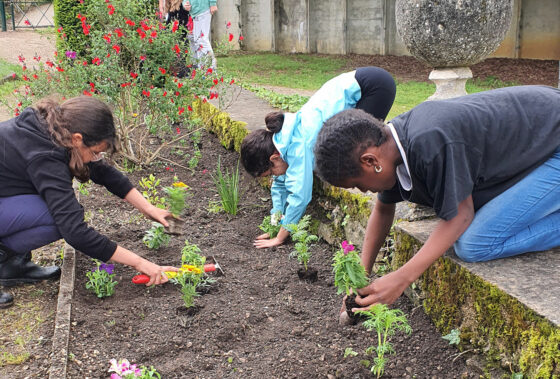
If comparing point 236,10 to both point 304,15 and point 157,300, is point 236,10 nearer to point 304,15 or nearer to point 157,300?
point 304,15

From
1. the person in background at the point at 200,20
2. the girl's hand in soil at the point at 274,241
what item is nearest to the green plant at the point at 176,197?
the girl's hand in soil at the point at 274,241

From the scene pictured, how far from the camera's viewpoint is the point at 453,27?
5.26 metres

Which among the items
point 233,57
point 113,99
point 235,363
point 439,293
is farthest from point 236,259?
point 233,57

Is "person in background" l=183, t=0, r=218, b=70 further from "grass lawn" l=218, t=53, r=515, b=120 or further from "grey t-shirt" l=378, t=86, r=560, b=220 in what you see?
"grey t-shirt" l=378, t=86, r=560, b=220

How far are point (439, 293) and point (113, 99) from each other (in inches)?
143

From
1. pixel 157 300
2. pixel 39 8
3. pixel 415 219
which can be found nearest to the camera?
pixel 415 219

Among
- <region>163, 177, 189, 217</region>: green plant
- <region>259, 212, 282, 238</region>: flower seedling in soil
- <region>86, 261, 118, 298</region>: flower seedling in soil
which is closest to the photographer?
<region>86, 261, 118, 298</region>: flower seedling in soil

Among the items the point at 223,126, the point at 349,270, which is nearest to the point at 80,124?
the point at 349,270

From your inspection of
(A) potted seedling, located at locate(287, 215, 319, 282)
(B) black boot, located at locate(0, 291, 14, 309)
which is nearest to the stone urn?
(A) potted seedling, located at locate(287, 215, 319, 282)

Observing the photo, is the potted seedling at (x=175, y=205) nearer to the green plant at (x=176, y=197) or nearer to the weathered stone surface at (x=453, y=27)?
the green plant at (x=176, y=197)

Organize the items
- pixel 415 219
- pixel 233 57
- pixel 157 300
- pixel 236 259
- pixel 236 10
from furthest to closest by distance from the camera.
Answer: pixel 236 10 < pixel 233 57 < pixel 236 259 < pixel 157 300 < pixel 415 219

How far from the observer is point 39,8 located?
81.0 feet

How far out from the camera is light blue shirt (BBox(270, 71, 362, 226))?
373 centimetres

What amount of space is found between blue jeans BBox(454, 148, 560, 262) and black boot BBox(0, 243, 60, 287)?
2.50 meters
